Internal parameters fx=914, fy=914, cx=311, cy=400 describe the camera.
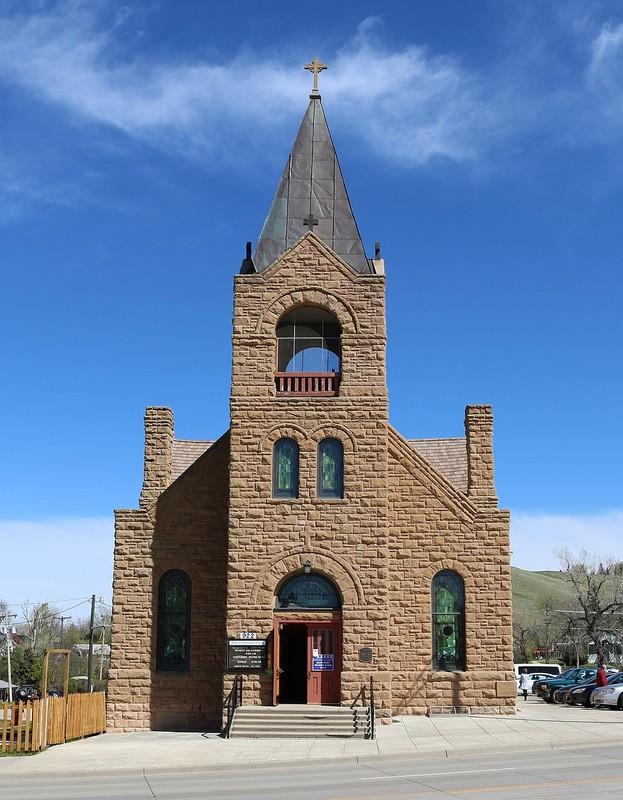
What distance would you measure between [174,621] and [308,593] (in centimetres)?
424

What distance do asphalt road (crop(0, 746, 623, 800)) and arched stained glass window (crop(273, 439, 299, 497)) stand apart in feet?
26.9

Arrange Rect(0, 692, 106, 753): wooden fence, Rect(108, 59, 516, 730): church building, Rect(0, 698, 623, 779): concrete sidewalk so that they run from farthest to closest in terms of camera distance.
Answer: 1. Rect(108, 59, 516, 730): church building
2. Rect(0, 692, 106, 753): wooden fence
3. Rect(0, 698, 623, 779): concrete sidewalk

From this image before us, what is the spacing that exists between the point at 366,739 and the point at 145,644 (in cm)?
741

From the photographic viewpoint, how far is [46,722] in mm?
19375

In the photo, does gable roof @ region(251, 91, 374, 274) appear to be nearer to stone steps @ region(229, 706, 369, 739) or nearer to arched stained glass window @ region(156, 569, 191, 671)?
arched stained glass window @ region(156, 569, 191, 671)

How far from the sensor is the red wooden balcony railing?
24516 millimetres

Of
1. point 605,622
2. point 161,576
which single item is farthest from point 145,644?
point 605,622

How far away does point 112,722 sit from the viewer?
24.2 meters

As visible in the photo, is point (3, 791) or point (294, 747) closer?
point (3, 791)

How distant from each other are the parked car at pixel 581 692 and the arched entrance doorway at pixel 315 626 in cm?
1164

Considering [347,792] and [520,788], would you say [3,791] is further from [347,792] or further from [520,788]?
[520,788]

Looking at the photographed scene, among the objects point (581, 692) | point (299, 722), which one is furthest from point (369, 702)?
point (581, 692)

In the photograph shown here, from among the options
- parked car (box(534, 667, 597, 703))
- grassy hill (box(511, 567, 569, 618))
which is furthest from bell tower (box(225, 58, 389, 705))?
grassy hill (box(511, 567, 569, 618))

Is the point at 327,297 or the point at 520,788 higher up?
the point at 327,297
